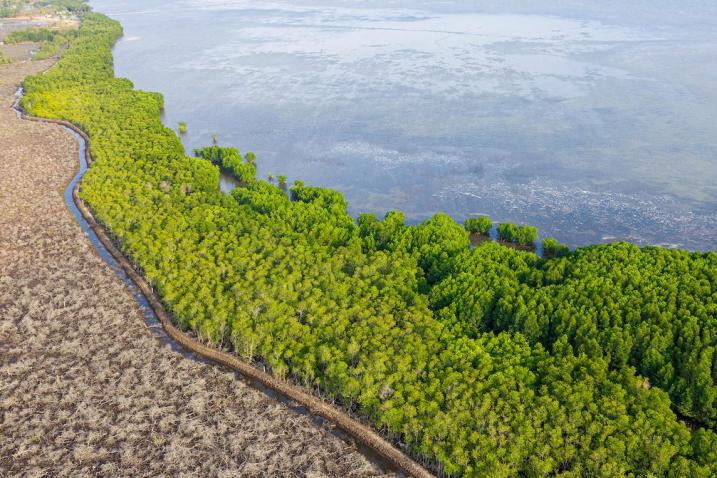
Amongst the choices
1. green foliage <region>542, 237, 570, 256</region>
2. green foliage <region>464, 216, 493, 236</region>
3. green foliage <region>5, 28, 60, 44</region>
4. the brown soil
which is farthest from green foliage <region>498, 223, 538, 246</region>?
green foliage <region>5, 28, 60, 44</region>

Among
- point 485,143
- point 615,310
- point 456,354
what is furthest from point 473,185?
point 456,354

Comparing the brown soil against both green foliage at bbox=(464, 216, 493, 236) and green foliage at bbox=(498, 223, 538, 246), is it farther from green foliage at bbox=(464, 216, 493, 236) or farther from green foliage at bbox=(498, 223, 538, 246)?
green foliage at bbox=(498, 223, 538, 246)

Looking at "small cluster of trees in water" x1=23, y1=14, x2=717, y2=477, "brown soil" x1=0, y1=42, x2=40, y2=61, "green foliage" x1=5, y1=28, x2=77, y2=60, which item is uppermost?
"green foliage" x1=5, y1=28, x2=77, y2=60

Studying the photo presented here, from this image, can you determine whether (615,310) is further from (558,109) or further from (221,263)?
(558,109)

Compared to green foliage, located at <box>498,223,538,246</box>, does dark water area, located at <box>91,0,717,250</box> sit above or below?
above

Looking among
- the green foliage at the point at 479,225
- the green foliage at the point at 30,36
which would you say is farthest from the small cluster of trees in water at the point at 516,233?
the green foliage at the point at 30,36

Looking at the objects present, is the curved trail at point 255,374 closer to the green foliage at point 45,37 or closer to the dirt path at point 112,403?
the dirt path at point 112,403
